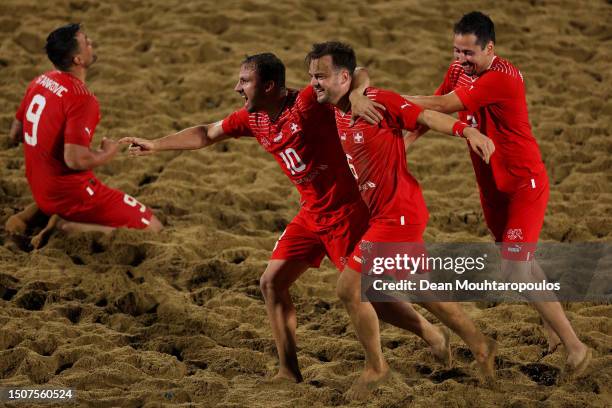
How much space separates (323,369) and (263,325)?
82 cm

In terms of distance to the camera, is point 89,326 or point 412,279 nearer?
point 412,279

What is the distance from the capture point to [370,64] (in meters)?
10.1

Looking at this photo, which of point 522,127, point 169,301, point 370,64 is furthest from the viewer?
point 370,64

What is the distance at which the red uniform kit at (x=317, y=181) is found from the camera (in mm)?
5301

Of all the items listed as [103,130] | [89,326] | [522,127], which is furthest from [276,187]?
[522,127]

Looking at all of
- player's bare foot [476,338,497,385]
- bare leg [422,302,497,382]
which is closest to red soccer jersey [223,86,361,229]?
bare leg [422,302,497,382]

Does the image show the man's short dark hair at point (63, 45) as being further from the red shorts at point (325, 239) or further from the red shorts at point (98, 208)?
the red shorts at point (325, 239)

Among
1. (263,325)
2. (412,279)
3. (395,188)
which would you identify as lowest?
(263,325)

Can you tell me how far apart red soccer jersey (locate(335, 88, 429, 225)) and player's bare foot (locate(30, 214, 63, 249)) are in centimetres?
300

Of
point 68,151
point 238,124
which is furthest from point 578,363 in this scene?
point 68,151

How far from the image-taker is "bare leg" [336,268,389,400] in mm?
5004

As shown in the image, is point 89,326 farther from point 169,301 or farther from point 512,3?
point 512,3

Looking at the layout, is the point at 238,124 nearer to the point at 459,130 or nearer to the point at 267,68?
the point at 267,68

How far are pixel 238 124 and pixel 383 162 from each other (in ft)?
3.06
